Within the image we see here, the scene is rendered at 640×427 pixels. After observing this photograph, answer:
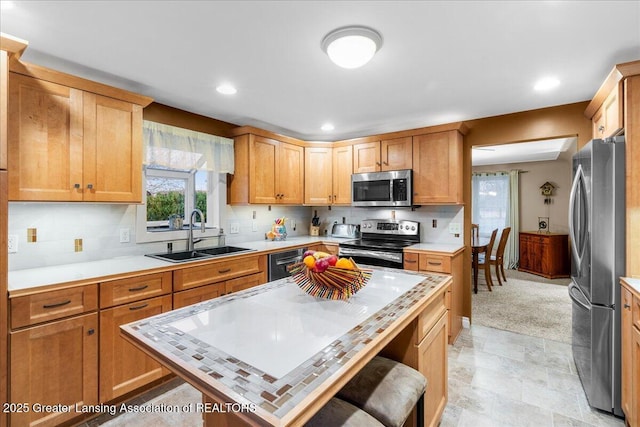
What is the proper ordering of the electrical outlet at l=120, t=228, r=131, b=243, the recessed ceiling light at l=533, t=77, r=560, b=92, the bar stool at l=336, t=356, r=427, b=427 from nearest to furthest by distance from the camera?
the bar stool at l=336, t=356, r=427, b=427, the recessed ceiling light at l=533, t=77, r=560, b=92, the electrical outlet at l=120, t=228, r=131, b=243

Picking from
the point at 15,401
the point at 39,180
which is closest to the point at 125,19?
the point at 39,180

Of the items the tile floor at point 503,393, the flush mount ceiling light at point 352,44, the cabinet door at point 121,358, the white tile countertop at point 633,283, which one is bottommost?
the tile floor at point 503,393

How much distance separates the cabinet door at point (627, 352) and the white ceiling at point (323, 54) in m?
1.53

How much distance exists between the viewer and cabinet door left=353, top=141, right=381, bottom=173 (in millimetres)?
3732

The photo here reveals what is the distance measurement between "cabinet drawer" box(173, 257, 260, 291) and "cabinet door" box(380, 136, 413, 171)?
74.5 inches

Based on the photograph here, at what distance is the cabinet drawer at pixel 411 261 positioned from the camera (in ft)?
10.3

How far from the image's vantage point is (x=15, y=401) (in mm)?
1680

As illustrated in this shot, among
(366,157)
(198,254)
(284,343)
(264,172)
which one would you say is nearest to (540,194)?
(366,157)

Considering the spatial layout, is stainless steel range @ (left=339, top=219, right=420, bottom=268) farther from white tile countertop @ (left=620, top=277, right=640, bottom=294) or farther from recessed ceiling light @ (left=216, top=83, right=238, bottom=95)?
recessed ceiling light @ (left=216, top=83, right=238, bottom=95)

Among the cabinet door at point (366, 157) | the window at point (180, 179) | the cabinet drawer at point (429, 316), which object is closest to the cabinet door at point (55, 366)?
the window at point (180, 179)

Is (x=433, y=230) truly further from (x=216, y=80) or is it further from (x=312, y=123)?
(x=216, y=80)

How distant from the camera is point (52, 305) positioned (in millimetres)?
1796

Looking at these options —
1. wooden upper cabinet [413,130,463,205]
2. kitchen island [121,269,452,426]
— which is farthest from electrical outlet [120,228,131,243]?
wooden upper cabinet [413,130,463,205]

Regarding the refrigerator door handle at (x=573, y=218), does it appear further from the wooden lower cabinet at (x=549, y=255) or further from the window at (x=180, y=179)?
the wooden lower cabinet at (x=549, y=255)
